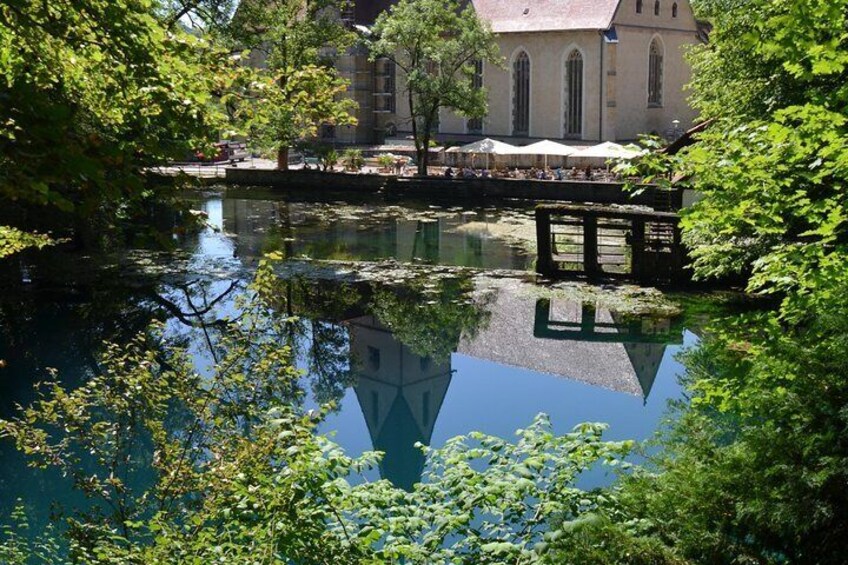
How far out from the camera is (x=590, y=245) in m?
24.0

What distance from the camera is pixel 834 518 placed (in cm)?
464

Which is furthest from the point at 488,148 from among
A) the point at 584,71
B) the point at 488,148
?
the point at 584,71

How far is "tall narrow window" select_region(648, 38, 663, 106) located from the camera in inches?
2151

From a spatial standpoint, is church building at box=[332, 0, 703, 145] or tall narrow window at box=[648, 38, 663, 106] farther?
tall narrow window at box=[648, 38, 663, 106]

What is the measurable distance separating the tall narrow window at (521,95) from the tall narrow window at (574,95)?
2316 millimetres

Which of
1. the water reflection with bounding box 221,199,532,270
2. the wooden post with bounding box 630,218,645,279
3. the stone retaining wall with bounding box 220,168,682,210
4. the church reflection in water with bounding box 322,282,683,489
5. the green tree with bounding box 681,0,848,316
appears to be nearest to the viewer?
the green tree with bounding box 681,0,848,316

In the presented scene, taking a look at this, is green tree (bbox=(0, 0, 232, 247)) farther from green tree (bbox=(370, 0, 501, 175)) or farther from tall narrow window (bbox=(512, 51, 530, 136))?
tall narrow window (bbox=(512, 51, 530, 136))

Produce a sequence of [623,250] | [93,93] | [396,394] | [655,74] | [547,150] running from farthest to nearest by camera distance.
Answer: [655,74], [547,150], [623,250], [396,394], [93,93]

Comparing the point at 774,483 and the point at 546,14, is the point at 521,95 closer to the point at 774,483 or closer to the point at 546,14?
the point at 546,14

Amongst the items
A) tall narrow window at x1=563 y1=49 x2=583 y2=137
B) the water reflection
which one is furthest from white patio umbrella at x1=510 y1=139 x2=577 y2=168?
tall narrow window at x1=563 y1=49 x2=583 y2=137

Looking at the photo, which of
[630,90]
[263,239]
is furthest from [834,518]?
[630,90]

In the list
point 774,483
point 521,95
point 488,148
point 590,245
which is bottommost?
point 590,245

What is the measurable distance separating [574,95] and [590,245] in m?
31.7

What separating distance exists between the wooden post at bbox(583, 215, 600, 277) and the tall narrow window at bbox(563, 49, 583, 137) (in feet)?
101
